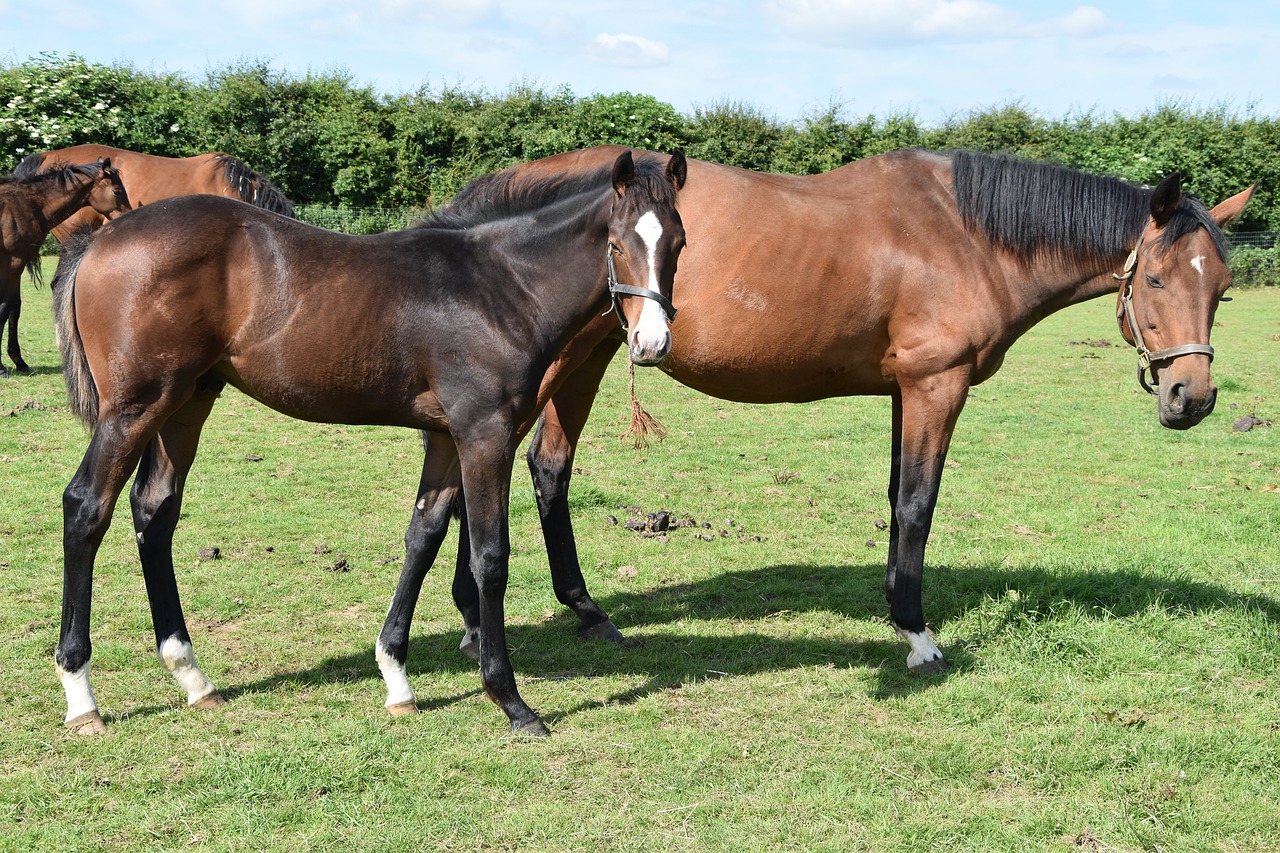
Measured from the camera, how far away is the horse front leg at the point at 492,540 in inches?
157

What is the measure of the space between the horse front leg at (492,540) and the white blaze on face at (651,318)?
0.68 m

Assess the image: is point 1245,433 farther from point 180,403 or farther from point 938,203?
point 180,403

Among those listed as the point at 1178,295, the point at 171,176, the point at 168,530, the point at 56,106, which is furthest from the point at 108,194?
the point at 56,106

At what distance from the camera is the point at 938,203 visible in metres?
5.29

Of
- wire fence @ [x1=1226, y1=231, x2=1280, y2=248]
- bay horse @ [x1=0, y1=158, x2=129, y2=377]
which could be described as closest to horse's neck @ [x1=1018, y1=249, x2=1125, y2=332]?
bay horse @ [x1=0, y1=158, x2=129, y2=377]

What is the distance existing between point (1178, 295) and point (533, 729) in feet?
11.4

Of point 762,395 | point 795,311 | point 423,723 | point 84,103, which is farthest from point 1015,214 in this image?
point 84,103

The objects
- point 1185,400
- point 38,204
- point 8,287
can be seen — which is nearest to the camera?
point 1185,400

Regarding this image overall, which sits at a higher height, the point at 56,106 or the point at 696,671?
the point at 56,106

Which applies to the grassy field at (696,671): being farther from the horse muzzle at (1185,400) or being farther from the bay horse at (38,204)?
the bay horse at (38,204)

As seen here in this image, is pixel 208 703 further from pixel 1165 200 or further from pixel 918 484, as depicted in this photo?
pixel 1165 200

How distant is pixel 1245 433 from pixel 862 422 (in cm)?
365

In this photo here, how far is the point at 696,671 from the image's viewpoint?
4.88 meters

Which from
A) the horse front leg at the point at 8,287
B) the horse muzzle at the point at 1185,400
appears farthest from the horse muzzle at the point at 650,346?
the horse front leg at the point at 8,287
